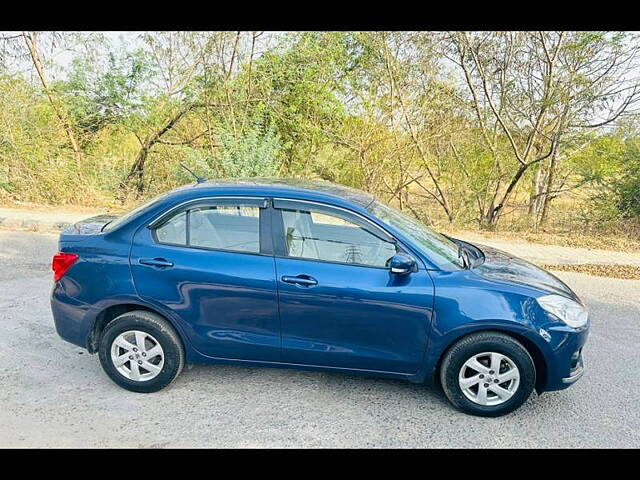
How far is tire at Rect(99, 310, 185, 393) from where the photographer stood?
3311mm

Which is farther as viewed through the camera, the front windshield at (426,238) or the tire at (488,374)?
the front windshield at (426,238)

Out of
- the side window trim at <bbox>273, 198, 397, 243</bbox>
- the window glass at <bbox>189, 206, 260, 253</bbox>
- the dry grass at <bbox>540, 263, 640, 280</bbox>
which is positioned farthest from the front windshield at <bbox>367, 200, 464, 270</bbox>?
the dry grass at <bbox>540, 263, 640, 280</bbox>

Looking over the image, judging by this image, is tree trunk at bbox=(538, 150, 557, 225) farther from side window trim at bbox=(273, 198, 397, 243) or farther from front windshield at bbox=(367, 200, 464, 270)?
side window trim at bbox=(273, 198, 397, 243)

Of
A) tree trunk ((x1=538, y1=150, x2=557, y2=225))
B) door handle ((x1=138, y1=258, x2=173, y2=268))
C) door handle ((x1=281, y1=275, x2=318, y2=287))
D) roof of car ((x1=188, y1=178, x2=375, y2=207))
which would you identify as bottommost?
door handle ((x1=281, y1=275, x2=318, y2=287))

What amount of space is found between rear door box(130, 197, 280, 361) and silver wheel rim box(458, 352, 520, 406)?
1435mm

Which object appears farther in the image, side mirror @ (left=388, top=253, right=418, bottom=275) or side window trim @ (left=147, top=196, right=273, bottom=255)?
side window trim @ (left=147, top=196, right=273, bottom=255)

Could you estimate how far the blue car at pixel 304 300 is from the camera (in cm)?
311

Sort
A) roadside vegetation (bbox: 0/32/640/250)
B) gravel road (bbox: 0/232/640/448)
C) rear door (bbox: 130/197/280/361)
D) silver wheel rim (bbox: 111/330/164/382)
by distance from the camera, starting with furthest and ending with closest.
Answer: roadside vegetation (bbox: 0/32/640/250)
silver wheel rim (bbox: 111/330/164/382)
rear door (bbox: 130/197/280/361)
gravel road (bbox: 0/232/640/448)

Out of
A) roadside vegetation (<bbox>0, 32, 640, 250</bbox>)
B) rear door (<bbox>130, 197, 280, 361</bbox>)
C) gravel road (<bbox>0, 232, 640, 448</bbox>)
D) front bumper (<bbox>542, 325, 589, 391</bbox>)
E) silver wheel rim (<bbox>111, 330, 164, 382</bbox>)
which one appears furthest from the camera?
roadside vegetation (<bbox>0, 32, 640, 250</bbox>)

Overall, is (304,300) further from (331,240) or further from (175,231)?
(175,231)

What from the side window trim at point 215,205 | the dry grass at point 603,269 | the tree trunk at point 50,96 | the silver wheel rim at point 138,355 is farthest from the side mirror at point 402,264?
the tree trunk at point 50,96

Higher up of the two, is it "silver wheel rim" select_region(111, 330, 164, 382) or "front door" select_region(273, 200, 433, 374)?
"front door" select_region(273, 200, 433, 374)

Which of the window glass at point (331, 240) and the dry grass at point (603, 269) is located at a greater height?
the window glass at point (331, 240)

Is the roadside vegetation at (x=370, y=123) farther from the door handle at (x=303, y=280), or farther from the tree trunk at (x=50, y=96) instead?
the door handle at (x=303, y=280)
